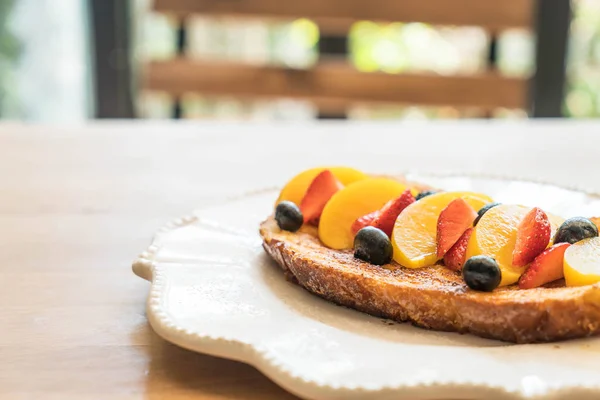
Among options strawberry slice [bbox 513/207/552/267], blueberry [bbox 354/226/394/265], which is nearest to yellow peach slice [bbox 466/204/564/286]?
strawberry slice [bbox 513/207/552/267]

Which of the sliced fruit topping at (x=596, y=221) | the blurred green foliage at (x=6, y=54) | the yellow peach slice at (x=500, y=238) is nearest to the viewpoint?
the yellow peach slice at (x=500, y=238)

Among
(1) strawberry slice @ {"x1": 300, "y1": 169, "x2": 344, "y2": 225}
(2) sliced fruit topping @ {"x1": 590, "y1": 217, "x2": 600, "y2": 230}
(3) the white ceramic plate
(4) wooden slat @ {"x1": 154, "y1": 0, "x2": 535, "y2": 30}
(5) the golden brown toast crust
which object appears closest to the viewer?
(3) the white ceramic plate

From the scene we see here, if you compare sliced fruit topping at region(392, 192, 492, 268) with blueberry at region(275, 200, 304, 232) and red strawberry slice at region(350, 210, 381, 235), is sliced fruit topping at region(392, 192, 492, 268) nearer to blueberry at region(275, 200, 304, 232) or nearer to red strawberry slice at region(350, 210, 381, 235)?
red strawberry slice at region(350, 210, 381, 235)

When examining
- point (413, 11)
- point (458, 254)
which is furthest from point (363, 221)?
point (413, 11)

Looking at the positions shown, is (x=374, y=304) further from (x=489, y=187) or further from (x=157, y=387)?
(x=489, y=187)

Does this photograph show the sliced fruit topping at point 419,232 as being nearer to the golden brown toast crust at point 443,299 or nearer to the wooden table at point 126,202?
the golden brown toast crust at point 443,299

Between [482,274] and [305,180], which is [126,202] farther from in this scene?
[482,274]

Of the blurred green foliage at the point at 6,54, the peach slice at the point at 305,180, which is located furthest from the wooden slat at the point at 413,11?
the peach slice at the point at 305,180
